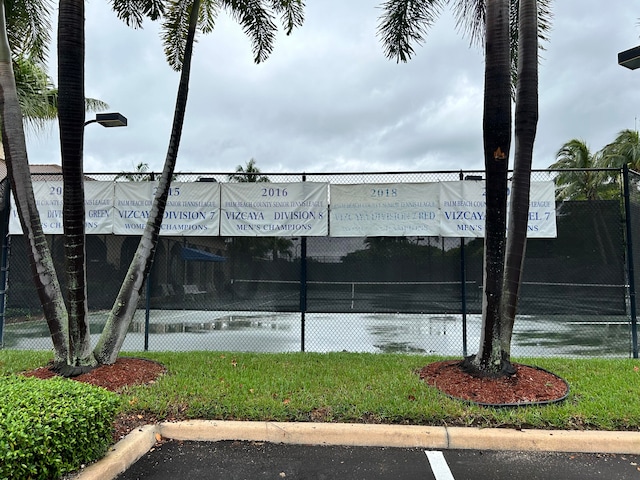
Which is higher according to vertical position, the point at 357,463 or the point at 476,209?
the point at 476,209

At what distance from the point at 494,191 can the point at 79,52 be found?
16.9 ft

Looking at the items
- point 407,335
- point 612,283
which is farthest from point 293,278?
point 612,283

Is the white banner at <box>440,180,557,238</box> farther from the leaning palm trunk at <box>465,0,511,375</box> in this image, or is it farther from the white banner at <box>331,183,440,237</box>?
the leaning palm trunk at <box>465,0,511,375</box>

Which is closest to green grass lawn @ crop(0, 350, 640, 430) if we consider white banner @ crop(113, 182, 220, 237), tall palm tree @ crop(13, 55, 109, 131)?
white banner @ crop(113, 182, 220, 237)

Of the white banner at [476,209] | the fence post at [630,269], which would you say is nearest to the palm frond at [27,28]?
the white banner at [476,209]

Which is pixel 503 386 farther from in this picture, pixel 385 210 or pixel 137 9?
pixel 137 9

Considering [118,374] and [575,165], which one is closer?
[118,374]

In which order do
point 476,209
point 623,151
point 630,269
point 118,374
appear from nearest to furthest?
point 118,374 < point 630,269 < point 476,209 < point 623,151

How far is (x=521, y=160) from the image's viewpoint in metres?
5.21

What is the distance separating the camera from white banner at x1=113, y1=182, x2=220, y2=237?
24.8 feet

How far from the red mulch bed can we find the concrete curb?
31cm

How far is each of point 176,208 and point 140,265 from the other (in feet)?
6.93

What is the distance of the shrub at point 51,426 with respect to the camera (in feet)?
8.70

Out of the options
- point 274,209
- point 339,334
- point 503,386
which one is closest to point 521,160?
point 503,386
